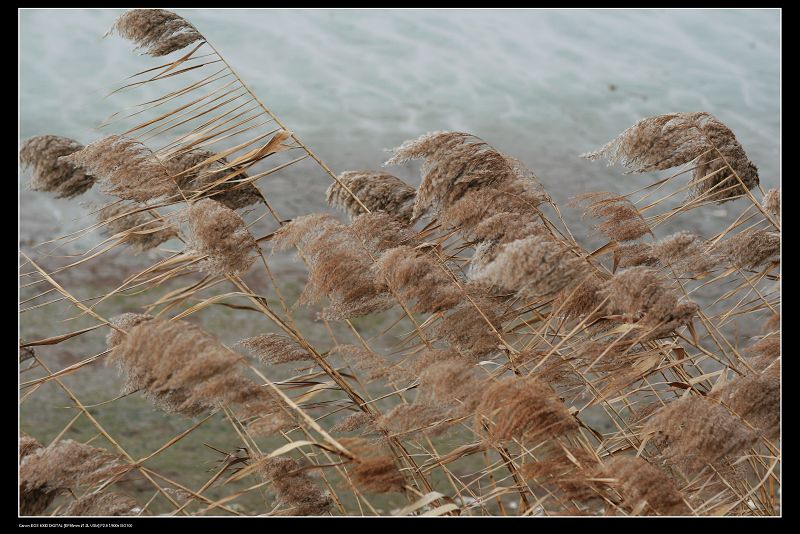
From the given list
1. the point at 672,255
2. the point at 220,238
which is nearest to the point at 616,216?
the point at 672,255

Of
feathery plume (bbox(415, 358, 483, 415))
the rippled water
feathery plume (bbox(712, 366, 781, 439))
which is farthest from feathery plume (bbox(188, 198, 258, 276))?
the rippled water

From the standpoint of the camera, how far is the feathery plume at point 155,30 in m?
2.06

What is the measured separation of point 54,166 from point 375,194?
83cm

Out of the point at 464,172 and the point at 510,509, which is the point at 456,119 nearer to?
the point at 510,509

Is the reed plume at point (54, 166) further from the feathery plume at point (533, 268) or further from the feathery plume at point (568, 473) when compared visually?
the feathery plume at point (568, 473)

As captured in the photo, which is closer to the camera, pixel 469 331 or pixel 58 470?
pixel 58 470

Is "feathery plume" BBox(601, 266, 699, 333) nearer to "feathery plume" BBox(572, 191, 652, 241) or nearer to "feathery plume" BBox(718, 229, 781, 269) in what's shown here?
"feathery plume" BBox(572, 191, 652, 241)

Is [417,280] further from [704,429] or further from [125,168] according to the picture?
[125,168]

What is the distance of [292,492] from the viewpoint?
6.04 ft

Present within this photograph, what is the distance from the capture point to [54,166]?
6.86 ft

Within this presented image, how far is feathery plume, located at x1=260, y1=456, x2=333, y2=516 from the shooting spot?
181 cm

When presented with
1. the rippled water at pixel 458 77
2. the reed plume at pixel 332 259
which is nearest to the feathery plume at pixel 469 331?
the reed plume at pixel 332 259

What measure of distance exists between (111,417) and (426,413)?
3.38 metres
